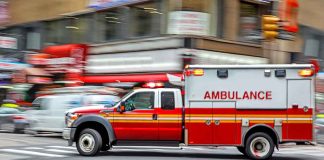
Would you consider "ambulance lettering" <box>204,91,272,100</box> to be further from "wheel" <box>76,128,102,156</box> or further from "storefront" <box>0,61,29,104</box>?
"storefront" <box>0,61,29,104</box>

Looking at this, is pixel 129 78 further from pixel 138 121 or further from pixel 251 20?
pixel 138 121

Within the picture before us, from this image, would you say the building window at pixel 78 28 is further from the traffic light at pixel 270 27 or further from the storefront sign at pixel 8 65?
the traffic light at pixel 270 27

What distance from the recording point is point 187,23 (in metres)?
26.4

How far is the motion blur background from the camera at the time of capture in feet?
87.6

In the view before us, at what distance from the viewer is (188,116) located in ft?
44.3

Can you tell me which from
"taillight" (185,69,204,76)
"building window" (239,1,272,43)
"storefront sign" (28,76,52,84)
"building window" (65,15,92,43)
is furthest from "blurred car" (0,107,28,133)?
"building window" (239,1,272,43)

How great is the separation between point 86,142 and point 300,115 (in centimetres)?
574

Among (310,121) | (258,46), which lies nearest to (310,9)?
(258,46)

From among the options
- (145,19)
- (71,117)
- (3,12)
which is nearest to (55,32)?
(3,12)

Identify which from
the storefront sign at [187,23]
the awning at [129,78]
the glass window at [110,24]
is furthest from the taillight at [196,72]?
the glass window at [110,24]

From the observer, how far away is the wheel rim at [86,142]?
45.4 feet

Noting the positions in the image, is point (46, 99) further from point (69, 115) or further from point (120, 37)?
point (120, 37)

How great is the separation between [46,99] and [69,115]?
7.51 m

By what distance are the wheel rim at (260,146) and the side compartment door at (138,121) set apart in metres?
2.58
